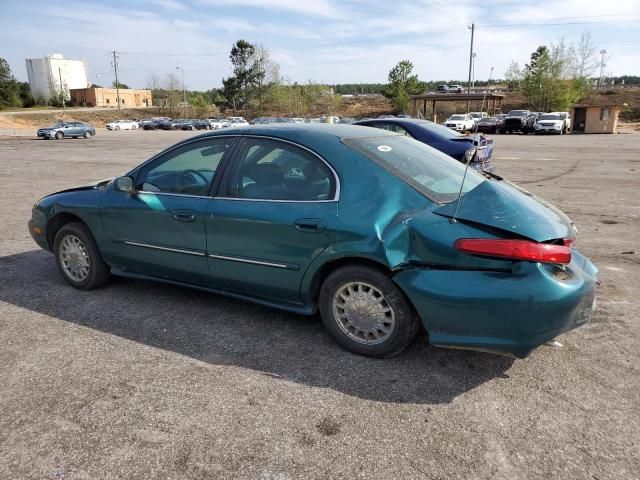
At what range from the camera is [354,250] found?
3.25m

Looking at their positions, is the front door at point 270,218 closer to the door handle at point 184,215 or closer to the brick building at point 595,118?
the door handle at point 184,215

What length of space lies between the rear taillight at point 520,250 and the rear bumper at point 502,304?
0.05m

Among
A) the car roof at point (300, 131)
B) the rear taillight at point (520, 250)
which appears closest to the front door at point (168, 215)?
the car roof at point (300, 131)

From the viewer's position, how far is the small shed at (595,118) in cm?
3784

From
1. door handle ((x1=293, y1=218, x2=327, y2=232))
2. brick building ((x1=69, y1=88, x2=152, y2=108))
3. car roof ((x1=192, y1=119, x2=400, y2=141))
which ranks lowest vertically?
door handle ((x1=293, y1=218, x2=327, y2=232))

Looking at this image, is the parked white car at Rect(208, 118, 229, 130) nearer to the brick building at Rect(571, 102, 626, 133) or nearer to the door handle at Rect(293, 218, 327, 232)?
the brick building at Rect(571, 102, 626, 133)

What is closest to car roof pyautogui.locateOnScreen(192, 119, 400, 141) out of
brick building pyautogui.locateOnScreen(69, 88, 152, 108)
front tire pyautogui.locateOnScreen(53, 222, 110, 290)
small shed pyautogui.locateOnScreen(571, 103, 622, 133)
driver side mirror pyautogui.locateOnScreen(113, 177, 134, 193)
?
driver side mirror pyautogui.locateOnScreen(113, 177, 134, 193)

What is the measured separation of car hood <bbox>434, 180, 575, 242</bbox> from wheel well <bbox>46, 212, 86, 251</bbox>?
3.56 m

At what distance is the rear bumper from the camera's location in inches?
111

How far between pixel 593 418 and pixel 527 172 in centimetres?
1230

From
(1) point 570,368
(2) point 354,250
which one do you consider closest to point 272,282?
(2) point 354,250

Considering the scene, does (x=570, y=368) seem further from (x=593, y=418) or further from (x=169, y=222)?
(x=169, y=222)

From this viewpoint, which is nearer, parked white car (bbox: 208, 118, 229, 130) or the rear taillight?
the rear taillight

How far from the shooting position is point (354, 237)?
3238mm
